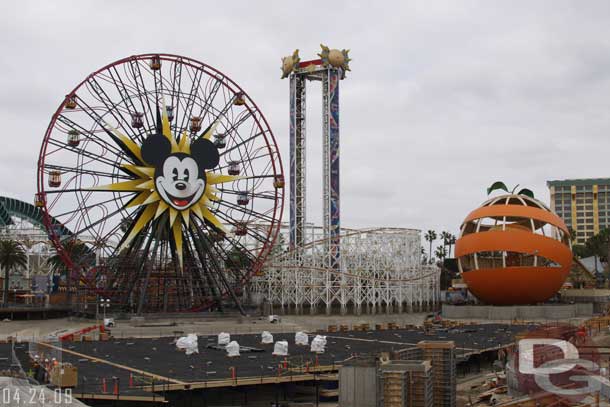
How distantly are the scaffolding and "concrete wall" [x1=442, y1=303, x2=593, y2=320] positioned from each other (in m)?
8.44

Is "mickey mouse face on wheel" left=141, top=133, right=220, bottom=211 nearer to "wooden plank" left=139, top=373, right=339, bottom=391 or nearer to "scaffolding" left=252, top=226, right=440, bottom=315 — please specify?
"scaffolding" left=252, top=226, right=440, bottom=315

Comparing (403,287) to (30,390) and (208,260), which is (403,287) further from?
(30,390)

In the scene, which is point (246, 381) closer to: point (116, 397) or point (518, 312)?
point (116, 397)

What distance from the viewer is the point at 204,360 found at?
34031 mm

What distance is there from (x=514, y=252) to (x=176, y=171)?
29.8 meters

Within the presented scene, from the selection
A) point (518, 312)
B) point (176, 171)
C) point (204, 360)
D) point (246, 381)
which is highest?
point (176, 171)

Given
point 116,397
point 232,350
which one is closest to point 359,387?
point 116,397

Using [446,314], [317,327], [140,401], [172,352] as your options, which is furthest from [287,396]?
[446,314]

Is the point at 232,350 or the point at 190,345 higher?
the point at 190,345

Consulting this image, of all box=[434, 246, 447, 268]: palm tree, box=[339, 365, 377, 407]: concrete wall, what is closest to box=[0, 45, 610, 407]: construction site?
box=[339, 365, 377, 407]: concrete wall

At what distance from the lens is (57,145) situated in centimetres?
5581

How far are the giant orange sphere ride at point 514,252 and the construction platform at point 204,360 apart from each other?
557 inches

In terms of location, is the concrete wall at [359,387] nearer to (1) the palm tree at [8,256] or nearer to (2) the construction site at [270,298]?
(2) the construction site at [270,298]

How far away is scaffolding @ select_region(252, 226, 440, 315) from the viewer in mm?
72438
